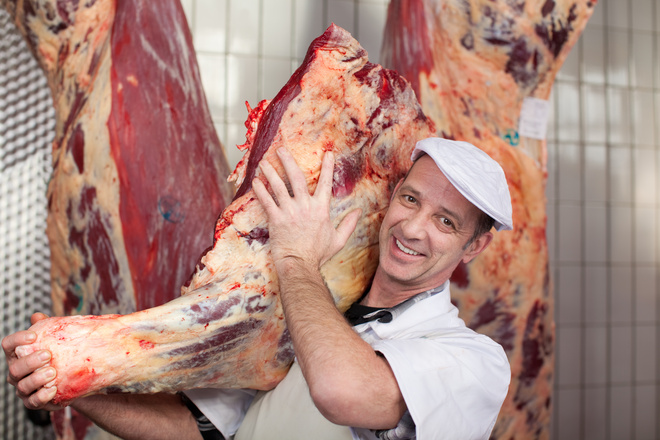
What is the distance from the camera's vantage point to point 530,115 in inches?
80.0

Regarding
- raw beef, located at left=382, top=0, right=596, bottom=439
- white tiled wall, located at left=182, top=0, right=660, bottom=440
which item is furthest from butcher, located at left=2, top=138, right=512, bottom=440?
white tiled wall, located at left=182, top=0, right=660, bottom=440

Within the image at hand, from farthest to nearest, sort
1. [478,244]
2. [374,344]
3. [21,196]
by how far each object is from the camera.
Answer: [21,196]
[478,244]
[374,344]

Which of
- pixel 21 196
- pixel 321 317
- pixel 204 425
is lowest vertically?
pixel 204 425

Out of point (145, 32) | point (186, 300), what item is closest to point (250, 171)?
point (186, 300)

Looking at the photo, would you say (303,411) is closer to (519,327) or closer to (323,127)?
(323,127)

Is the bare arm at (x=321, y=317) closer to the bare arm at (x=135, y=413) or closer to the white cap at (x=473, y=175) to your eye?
the white cap at (x=473, y=175)

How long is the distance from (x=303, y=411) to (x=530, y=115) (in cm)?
131

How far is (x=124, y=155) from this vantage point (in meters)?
1.62

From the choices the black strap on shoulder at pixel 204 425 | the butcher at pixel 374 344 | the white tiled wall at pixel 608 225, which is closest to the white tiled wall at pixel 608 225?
the white tiled wall at pixel 608 225

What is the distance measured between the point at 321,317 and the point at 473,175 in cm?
42

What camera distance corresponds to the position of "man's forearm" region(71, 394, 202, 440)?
1282 millimetres

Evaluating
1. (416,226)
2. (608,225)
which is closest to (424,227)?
(416,226)

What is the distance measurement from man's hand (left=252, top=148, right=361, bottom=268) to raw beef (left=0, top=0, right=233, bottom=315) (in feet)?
1.74

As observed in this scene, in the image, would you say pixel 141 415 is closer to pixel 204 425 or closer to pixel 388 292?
pixel 204 425
